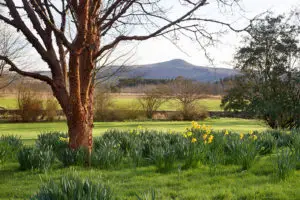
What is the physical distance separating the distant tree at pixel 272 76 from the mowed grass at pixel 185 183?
562 inches

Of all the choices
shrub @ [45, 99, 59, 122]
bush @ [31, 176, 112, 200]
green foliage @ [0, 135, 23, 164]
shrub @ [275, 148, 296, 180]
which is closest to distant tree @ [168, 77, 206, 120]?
shrub @ [45, 99, 59, 122]

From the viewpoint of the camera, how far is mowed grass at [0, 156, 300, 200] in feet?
14.9

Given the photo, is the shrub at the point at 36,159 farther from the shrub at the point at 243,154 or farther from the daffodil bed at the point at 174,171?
the shrub at the point at 243,154

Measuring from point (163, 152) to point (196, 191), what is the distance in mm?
1465

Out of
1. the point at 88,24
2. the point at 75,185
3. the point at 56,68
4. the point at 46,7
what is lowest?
the point at 75,185

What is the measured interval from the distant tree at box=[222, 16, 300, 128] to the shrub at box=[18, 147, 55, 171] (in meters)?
15.8

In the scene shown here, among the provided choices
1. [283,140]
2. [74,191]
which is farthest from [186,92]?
[74,191]

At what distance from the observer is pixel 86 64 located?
715cm

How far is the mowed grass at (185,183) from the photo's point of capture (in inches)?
179

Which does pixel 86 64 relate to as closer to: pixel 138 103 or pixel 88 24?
pixel 88 24

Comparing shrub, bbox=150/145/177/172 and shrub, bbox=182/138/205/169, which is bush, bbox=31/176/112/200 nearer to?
shrub, bbox=150/145/177/172

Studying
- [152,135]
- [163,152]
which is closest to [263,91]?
[152,135]

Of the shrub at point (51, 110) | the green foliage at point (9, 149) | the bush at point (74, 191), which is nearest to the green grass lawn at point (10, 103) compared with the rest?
the shrub at point (51, 110)

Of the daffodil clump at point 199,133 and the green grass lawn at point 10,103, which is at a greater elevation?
the green grass lawn at point 10,103
